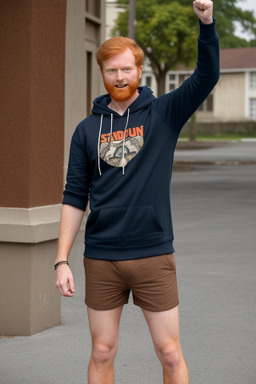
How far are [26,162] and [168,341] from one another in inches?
96.9

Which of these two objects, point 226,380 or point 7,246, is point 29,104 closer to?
point 7,246

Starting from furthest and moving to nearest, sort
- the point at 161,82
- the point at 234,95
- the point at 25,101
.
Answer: the point at 234,95 → the point at 161,82 → the point at 25,101

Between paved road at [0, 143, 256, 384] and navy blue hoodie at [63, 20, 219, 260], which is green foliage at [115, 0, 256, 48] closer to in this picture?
paved road at [0, 143, 256, 384]

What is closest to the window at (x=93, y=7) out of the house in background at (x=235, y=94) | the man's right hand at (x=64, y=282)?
the man's right hand at (x=64, y=282)

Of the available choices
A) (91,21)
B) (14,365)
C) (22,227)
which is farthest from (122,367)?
(91,21)

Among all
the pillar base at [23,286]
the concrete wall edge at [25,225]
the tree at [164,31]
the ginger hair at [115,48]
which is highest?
the tree at [164,31]

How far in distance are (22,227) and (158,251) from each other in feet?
7.57

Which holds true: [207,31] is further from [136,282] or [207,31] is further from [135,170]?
[136,282]

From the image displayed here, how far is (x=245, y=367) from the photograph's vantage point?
5121 millimetres

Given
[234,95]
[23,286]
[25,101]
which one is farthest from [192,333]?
[234,95]

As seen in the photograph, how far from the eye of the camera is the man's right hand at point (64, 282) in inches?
136

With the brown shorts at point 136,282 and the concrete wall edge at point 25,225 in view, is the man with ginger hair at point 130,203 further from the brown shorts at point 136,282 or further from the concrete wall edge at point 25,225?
the concrete wall edge at point 25,225

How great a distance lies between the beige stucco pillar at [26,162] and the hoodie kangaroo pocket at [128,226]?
220 cm

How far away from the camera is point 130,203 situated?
11.3ft
